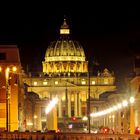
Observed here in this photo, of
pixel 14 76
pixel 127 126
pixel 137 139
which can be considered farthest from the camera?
pixel 127 126

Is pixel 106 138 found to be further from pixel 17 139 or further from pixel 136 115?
pixel 136 115

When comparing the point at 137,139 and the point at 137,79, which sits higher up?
the point at 137,79

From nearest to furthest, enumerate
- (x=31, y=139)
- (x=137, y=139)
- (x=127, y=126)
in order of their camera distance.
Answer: (x=137, y=139) → (x=31, y=139) → (x=127, y=126)

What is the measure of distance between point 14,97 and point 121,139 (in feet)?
127

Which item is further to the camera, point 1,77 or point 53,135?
point 1,77

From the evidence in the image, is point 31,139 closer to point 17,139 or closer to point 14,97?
point 17,139

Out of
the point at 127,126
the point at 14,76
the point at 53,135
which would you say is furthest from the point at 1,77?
the point at 53,135

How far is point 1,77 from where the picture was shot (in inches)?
3703

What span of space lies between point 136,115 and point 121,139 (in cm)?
4088

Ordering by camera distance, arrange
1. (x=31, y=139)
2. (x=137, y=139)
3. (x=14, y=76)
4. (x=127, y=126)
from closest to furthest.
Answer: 1. (x=137, y=139)
2. (x=31, y=139)
3. (x=14, y=76)
4. (x=127, y=126)

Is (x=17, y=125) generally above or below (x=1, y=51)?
below

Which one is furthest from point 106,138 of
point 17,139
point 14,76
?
point 14,76

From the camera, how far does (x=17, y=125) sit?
9588 cm

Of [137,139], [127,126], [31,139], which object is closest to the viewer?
[137,139]
